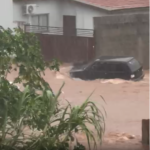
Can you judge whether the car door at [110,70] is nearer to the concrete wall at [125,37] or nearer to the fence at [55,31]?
the fence at [55,31]

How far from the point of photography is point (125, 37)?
847 centimetres

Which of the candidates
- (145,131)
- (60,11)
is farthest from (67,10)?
(145,131)

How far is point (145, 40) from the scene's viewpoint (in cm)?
840

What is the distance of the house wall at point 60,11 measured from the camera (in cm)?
640

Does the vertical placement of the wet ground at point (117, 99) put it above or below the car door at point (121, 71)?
below

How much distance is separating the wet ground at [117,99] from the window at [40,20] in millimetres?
677

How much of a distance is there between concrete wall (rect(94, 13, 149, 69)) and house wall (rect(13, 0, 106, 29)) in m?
0.58

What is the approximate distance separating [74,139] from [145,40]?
6248 mm

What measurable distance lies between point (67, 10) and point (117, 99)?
1.78 metres

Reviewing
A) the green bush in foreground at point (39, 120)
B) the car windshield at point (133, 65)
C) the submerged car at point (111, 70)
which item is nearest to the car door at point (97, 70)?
the submerged car at point (111, 70)

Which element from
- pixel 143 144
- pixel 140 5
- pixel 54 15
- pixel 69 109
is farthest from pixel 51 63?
pixel 140 5

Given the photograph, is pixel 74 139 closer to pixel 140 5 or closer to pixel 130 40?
pixel 140 5

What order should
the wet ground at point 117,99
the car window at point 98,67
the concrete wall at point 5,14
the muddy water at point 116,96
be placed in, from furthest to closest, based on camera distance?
1. the car window at point 98,67
2. the muddy water at point 116,96
3. the concrete wall at point 5,14
4. the wet ground at point 117,99

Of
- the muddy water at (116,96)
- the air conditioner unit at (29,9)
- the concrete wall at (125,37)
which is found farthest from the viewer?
the concrete wall at (125,37)
